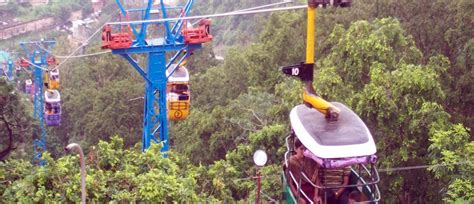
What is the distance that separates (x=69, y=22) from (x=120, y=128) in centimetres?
3673

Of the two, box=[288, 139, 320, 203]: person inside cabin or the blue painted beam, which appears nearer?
box=[288, 139, 320, 203]: person inside cabin

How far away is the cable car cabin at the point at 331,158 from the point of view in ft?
21.4

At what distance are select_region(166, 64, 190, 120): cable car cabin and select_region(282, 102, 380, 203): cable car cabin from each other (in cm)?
691

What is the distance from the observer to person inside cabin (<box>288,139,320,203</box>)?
22.7 ft

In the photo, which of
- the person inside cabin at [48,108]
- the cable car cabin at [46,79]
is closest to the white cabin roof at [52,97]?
the person inside cabin at [48,108]

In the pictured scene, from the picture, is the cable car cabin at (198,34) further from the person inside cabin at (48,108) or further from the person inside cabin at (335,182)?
the person inside cabin at (48,108)

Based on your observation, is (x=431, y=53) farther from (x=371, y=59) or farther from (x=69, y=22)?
(x=69, y=22)

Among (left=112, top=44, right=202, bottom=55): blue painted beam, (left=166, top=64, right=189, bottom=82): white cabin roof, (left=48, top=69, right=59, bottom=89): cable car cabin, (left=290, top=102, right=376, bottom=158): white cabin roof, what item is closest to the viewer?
(left=290, top=102, right=376, bottom=158): white cabin roof

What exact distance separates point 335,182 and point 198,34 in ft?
22.7

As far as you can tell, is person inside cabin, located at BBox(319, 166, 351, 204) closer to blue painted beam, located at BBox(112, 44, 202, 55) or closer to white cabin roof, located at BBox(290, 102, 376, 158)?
white cabin roof, located at BBox(290, 102, 376, 158)

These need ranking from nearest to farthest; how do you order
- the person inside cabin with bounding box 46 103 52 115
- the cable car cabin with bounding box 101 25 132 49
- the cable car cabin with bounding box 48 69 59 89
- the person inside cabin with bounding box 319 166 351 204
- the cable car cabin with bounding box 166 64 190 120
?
the person inside cabin with bounding box 319 166 351 204, the cable car cabin with bounding box 101 25 132 49, the cable car cabin with bounding box 166 64 190 120, the person inside cabin with bounding box 46 103 52 115, the cable car cabin with bounding box 48 69 59 89

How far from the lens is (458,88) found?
1530cm

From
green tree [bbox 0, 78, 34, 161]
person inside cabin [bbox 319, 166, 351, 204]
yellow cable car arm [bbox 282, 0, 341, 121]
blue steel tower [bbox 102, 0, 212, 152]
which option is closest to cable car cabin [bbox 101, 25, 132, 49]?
blue steel tower [bbox 102, 0, 212, 152]

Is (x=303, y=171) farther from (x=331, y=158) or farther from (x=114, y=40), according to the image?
(x=114, y=40)
